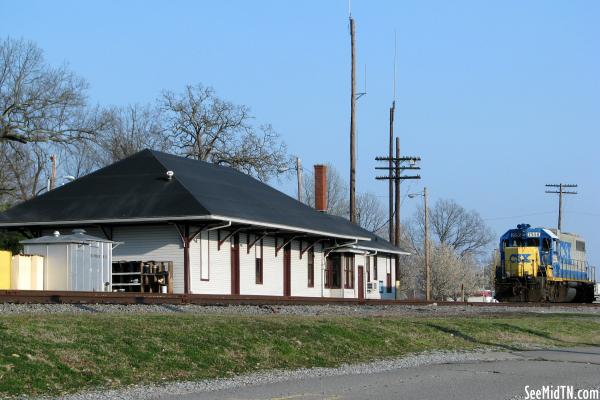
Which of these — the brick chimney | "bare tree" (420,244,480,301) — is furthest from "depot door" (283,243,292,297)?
"bare tree" (420,244,480,301)

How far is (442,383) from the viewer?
1430cm

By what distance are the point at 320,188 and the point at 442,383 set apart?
43.5m

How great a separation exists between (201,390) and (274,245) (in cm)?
2977

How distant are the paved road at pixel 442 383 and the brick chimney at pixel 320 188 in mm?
39371

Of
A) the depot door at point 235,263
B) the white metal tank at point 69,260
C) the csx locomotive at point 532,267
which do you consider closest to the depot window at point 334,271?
the csx locomotive at point 532,267

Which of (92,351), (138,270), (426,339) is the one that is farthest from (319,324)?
(138,270)

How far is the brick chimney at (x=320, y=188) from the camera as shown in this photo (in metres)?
57.2

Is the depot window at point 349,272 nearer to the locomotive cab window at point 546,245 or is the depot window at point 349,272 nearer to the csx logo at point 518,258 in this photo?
the csx logo at point 518,258

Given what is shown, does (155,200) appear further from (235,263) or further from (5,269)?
(5,269)

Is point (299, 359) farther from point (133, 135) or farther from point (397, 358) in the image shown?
point (133, 135)

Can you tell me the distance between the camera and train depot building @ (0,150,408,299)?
35.9 m

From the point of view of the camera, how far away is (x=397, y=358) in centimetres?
1872

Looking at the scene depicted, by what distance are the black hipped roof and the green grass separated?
47.1 feet

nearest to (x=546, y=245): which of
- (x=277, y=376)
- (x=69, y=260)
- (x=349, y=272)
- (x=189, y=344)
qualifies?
(x=349, y=272)
